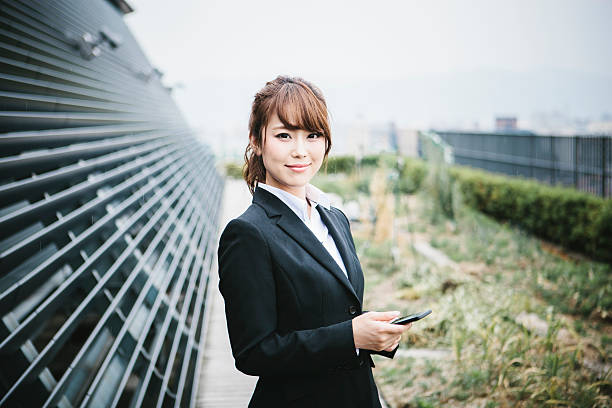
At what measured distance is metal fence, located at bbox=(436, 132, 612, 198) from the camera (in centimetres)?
921

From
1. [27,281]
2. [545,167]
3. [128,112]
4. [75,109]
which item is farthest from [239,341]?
[545,167]

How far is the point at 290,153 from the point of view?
54.5 inches

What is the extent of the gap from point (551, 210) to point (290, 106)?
29.8ft

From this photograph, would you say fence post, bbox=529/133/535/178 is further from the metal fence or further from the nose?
the nose

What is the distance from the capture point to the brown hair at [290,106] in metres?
1.35

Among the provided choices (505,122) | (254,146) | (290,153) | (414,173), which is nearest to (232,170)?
(414,173)

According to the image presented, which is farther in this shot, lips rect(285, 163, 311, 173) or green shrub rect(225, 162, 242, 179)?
green shrub rect(225, 162, 242, 179)

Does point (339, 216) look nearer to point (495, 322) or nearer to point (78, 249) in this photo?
point (78, 249)

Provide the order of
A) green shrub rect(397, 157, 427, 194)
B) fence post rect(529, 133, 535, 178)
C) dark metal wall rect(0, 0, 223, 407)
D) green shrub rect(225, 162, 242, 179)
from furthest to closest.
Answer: green shrub rect(225, 162, 242, 179) < green shrub rect(397, 157, 427, 194) < fence post rect(529, 133, 535, 178) < dark metal wall rect(0, 0, 223, 407)

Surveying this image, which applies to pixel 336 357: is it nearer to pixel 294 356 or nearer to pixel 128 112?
pixel 294 356

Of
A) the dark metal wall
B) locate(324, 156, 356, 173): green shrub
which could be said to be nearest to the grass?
the dark metal wall

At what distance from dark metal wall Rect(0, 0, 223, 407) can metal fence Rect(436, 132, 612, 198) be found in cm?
804

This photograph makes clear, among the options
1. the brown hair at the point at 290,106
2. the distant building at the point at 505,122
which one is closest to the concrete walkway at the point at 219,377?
the brown hair at the point at 290,106

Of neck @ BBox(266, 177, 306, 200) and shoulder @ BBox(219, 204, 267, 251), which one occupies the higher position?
neck @ BBox(266, 177, 306, 200)
